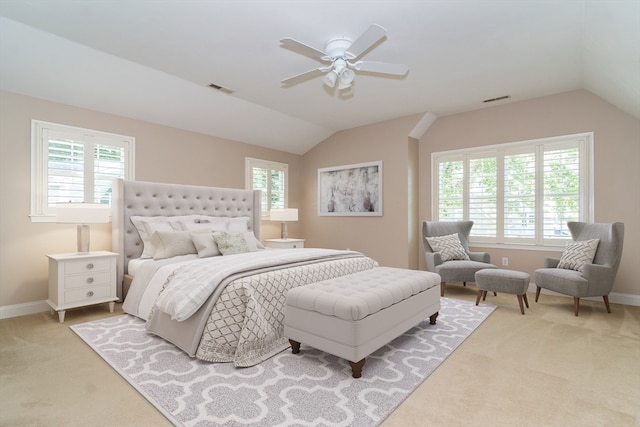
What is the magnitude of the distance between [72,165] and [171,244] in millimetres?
1575

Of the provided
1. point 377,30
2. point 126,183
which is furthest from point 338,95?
point 126,183

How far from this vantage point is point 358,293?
2.38 m

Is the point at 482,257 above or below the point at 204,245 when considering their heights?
below

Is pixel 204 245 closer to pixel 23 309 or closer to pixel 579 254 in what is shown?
pixel 23 309

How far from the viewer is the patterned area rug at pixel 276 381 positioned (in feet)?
5.78

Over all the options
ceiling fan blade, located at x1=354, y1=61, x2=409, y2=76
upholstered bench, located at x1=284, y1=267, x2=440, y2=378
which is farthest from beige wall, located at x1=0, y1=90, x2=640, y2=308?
upholstered bench, located at x1=284, y1=267, x2=440, y2=378

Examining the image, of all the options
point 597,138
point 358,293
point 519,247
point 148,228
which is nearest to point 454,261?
point 519,247

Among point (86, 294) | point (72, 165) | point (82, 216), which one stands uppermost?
point (72, 165)

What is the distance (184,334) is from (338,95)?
142 inches

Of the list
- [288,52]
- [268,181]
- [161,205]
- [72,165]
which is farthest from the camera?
[268,181]

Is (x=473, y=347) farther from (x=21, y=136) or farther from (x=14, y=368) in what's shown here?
(x=21, y=136)

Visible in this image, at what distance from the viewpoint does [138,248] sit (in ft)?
13.5

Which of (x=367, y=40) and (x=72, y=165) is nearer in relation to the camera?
(x=367, y=40)

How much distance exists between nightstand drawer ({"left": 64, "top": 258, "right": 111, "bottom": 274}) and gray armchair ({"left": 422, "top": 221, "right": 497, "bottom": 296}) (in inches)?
163
